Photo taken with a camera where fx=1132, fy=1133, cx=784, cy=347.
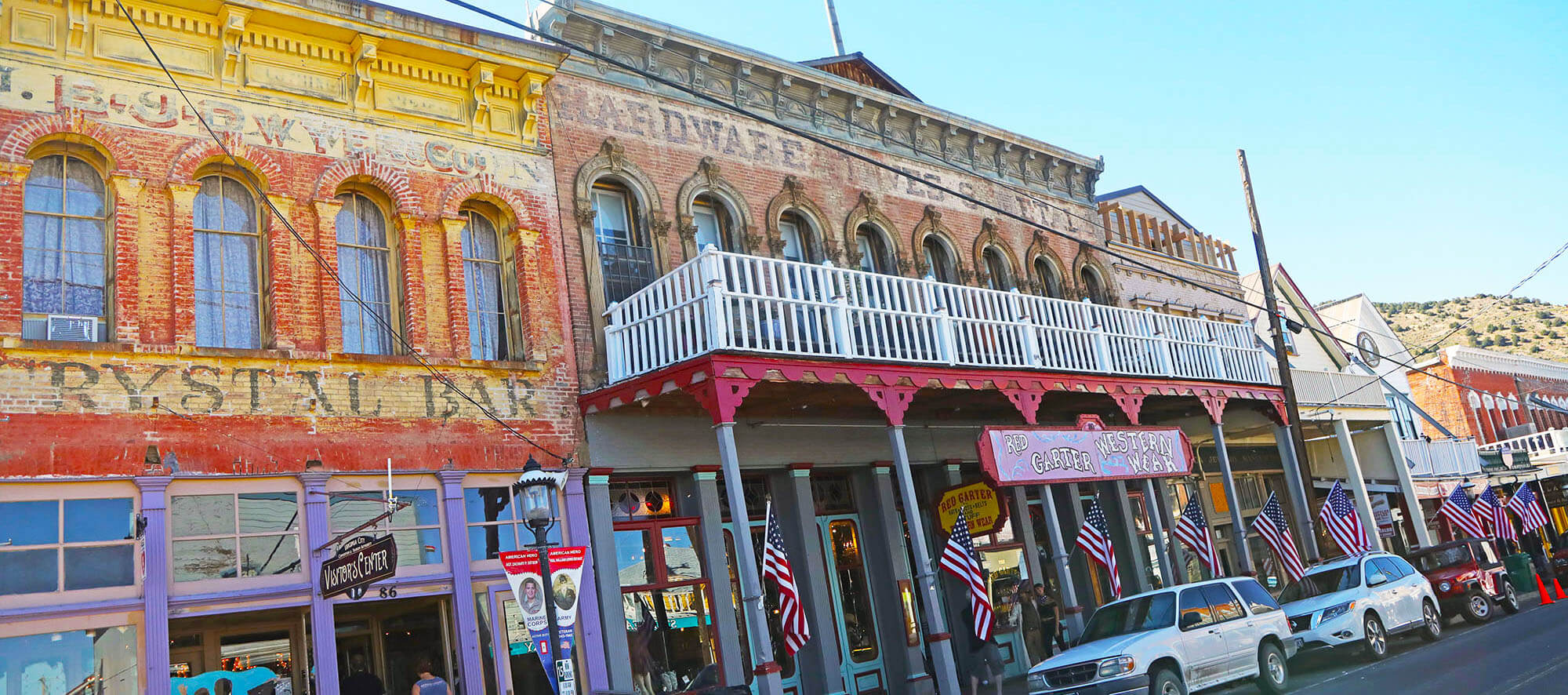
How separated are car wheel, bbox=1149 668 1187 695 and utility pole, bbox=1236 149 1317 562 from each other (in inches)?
356

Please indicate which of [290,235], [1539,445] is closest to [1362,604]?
[290,235]

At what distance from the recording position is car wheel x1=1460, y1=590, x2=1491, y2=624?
20391 millimetres

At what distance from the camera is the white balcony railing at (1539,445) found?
1572 inches

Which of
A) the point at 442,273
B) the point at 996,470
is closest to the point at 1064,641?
the point at 996,470

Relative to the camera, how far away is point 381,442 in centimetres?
1266

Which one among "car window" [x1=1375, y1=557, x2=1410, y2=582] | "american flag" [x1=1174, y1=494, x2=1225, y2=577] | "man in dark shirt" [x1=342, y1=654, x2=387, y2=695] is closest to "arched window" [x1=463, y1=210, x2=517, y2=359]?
"man in dark shirt" [x1=342, y1=654, x2=387, y2=695]

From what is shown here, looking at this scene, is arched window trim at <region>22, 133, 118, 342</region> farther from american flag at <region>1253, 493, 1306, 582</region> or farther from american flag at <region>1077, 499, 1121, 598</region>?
american flag at <region>1253, 493, 1306, 582</region>

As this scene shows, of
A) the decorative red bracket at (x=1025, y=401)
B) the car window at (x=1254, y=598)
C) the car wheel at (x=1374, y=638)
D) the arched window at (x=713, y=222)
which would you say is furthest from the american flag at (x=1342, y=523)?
the arched window at (x=713, y=222)

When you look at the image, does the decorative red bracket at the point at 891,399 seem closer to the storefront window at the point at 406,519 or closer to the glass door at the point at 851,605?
the glass door at the point at 851,605

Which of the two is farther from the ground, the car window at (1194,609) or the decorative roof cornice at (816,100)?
the decorative roof cornice at (816,100)

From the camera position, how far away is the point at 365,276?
45.1ft

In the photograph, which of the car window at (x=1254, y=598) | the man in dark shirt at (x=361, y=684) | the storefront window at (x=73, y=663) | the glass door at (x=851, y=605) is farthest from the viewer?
the glass door at (x=851, y=605)

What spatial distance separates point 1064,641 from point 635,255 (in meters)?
9.78

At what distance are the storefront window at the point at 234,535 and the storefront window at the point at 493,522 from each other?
1.97m
